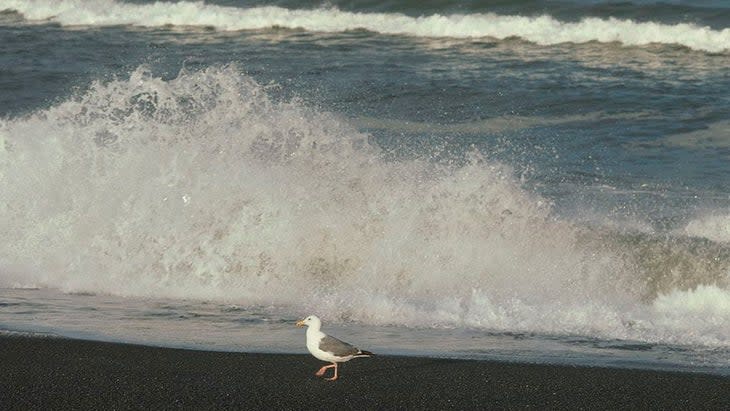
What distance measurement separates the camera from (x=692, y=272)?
9625 mm

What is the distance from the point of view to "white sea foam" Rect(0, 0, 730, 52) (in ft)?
71.9

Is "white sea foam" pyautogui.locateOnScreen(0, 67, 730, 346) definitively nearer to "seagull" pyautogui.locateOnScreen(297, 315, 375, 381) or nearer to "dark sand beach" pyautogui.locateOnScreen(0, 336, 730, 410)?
"dark sand beach" pyautogui.locateOnScreen(0, 336, 730, 410)

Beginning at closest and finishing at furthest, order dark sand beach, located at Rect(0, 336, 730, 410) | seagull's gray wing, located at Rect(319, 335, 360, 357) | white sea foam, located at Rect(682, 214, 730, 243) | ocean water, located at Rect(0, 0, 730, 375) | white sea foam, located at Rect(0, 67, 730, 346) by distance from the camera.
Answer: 1. dark sand beach, located at Rect(0, 336, 730, 410)
2. seagull's gray wing, located at Rect(319, 335, 360, 357)
3. ocean water, located at Rect(0, 0, 730, 375)
4. white sea foam, located at Rect(0, 67, 730, 346)
5. white sea foam, located at Rect(682, 214, 730, 243)

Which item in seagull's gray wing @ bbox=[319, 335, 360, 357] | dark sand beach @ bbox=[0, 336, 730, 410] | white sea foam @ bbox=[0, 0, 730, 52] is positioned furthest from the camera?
white sea foam @ bbox=[0, 0, 730, 52]

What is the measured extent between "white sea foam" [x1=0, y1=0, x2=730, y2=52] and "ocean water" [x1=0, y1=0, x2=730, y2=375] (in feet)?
15.5

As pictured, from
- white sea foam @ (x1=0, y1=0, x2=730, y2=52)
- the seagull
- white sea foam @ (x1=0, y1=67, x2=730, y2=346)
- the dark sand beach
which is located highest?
white sea foam @ (x1=0, y1=0, x2=730, y2=52)

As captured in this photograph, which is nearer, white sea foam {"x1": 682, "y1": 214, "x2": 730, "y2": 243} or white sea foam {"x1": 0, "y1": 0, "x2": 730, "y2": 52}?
white sea foam {"x1": 682, "y1": 214, "x2": 730, "y2": 243}

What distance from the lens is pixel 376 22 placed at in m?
24.6

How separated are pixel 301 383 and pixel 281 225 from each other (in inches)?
152

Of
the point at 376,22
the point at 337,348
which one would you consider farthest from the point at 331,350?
the point at 376,22

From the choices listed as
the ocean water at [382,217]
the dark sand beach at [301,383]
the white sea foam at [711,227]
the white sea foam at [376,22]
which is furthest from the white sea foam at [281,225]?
the white sea foam at [376,22]

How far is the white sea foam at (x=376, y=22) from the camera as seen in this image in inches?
863

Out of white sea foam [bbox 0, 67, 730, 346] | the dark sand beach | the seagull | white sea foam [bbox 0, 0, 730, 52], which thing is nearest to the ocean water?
white sea foam [bbox 0, 67, 730, 346]

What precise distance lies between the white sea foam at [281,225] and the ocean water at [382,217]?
2 centimetres
